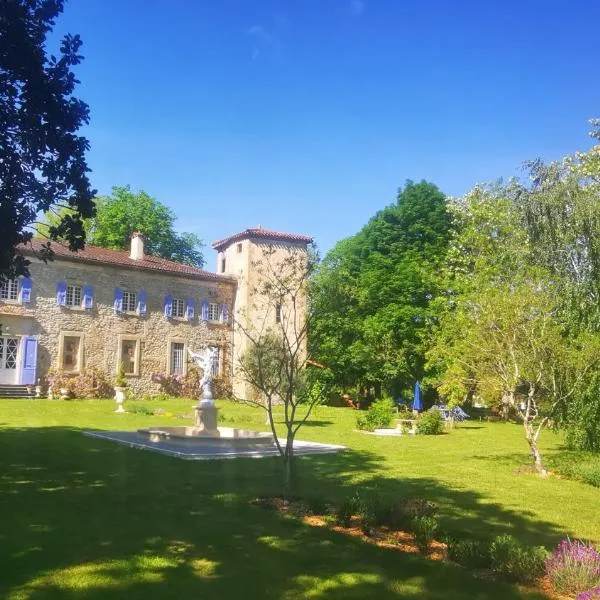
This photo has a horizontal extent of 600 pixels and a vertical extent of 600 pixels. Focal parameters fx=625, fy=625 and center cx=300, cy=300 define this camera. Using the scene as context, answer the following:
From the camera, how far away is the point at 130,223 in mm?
44312

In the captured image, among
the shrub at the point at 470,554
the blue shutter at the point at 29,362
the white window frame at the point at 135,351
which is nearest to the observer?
the shrub at the point at 470,554

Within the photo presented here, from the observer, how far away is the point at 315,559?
6684 mm

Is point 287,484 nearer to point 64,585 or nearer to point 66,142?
point 64,585

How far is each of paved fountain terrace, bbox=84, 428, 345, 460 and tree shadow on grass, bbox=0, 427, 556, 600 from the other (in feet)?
6.96

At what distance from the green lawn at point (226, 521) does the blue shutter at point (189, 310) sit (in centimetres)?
1877

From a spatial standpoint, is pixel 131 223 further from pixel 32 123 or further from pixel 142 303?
pixel 32 123

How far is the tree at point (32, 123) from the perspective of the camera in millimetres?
8398

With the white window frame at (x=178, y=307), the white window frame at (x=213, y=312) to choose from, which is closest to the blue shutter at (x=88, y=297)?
the white window frame at (x=178, y=307)

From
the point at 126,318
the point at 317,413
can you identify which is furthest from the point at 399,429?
the point at 126,318

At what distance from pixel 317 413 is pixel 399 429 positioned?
793 cm

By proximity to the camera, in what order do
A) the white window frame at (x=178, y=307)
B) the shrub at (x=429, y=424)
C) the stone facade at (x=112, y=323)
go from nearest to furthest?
the shrub at (x=429, y=424) < the stone facade at (x=112, y=323) < the white window frame at (x=178, y=307)

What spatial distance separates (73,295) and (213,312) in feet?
27.7

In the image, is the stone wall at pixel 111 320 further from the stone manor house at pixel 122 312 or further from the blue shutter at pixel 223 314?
Result: the blue shutter at pixel 223 314

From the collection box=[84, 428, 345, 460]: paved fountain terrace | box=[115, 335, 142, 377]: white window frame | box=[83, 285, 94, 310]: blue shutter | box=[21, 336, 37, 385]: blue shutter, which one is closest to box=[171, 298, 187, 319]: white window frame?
box=[115, 335, 142, 377]: white window frame
